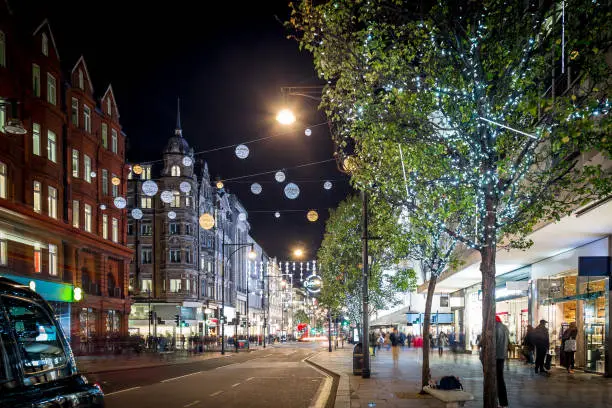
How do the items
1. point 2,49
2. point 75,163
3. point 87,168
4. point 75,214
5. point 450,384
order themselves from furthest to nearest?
point 87,168, point 75,163, point 75,214, point 2,49, point 450,384

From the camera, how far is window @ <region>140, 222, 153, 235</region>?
70062 millimetres

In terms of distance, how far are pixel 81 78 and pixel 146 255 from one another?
102 ft

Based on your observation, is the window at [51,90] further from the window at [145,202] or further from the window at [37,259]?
the window at [145,202]

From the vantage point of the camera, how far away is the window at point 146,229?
70.1m

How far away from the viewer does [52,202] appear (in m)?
37.1

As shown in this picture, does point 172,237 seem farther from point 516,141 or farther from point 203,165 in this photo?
point 516,141

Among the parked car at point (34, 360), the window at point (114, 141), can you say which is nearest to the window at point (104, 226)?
the window at point (114, 141)

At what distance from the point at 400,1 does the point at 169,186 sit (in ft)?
198

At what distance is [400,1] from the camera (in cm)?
1059

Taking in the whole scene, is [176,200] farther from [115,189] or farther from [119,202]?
[119,202]

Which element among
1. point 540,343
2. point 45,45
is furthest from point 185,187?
point 540,343

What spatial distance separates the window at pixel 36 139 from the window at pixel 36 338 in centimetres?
3229

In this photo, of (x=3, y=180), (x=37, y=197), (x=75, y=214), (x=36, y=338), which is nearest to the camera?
(x=36, y=338)

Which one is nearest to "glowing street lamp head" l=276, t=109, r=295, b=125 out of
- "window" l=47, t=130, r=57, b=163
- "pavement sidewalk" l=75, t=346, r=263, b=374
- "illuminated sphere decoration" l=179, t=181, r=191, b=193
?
"pavement sidewalk" l=75, t=346, r=263, b=374
